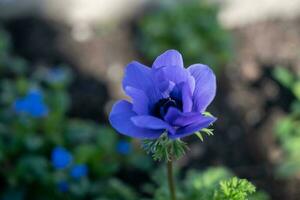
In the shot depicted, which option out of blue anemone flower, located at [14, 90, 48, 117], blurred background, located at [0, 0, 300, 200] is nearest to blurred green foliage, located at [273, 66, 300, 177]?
blurred background, located at [0, 0, 300, 200]

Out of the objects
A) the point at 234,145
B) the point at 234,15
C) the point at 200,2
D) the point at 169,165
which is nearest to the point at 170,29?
the point at 200,2

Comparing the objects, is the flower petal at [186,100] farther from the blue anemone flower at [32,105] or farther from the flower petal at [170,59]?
the blue anemone flower at [32,105]

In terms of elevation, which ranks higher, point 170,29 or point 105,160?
point 170,29

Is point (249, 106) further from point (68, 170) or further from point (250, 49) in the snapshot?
point (68, 170)

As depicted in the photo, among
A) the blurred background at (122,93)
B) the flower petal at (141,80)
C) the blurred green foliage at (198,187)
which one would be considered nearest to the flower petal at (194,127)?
the flower petal at (141,80)

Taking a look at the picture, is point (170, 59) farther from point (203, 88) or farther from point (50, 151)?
point (50, 151)
